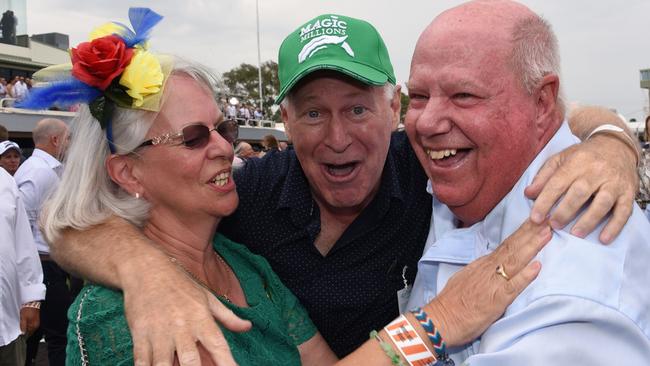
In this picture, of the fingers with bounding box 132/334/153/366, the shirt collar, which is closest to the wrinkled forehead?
the fingers with bounding box 132/334/153/366

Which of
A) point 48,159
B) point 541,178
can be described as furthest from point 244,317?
point 48,159

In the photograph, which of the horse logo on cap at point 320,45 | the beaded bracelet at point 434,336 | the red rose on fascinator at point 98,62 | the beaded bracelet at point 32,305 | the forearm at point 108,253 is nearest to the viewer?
the beaded bracelet at point 434,336

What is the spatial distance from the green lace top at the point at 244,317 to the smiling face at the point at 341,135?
512mm

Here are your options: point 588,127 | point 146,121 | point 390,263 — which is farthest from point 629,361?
point 146,121

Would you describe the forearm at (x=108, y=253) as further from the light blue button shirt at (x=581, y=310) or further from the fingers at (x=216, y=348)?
the light blue button shirt at (x=581, y=310)

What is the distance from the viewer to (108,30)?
8.13ft

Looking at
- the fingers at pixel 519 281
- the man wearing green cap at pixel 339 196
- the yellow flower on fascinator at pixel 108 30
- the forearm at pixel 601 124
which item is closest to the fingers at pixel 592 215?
the fingers at pixel 519 281

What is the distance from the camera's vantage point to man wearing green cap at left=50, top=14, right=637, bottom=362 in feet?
9.11

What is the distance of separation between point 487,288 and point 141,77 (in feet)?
4.92

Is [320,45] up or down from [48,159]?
up

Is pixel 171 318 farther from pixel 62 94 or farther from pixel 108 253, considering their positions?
pixel 62 94

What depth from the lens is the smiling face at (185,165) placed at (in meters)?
2.39

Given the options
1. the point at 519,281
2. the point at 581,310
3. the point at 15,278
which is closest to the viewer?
the point at 581,310

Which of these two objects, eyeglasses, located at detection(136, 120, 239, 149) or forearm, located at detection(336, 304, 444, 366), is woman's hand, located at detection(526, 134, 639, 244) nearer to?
forearm, located at detection(336, 304, 444, 366)
